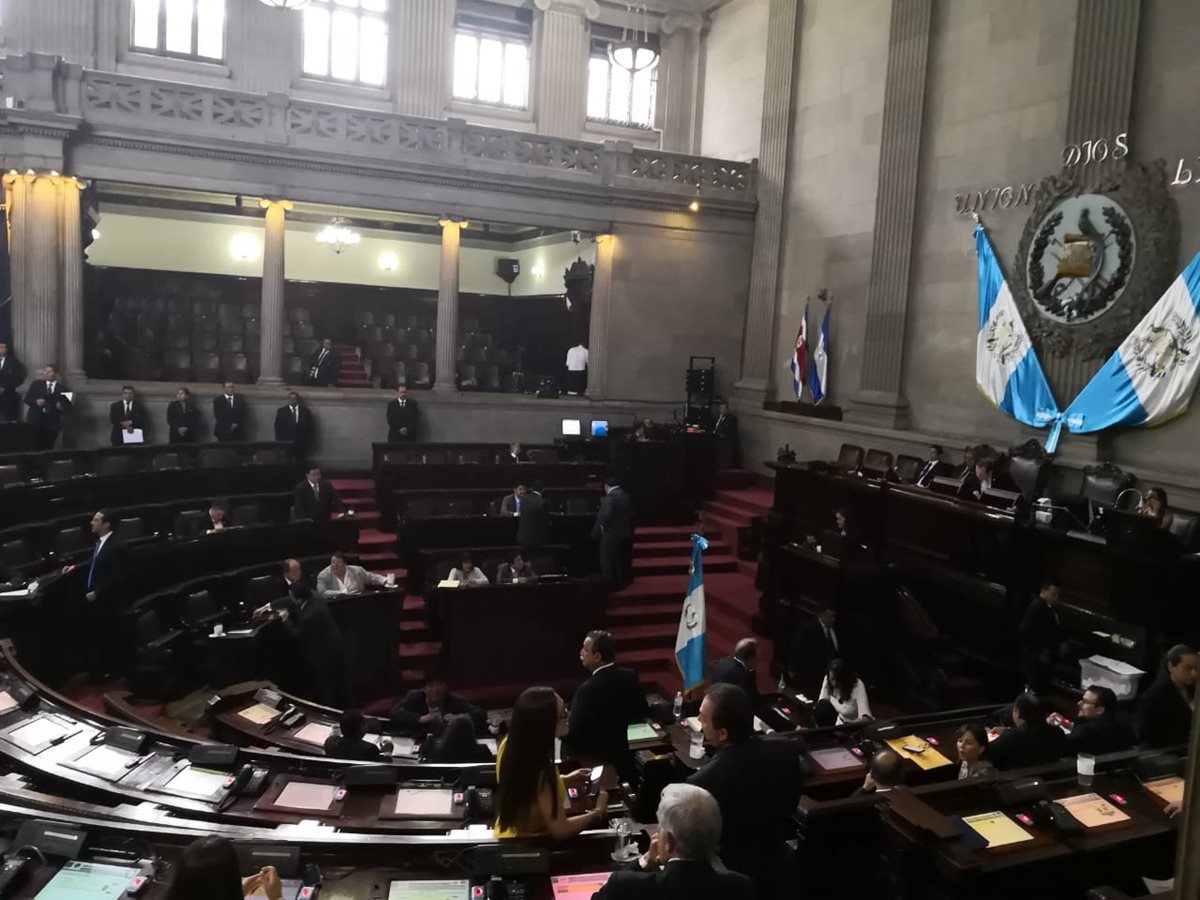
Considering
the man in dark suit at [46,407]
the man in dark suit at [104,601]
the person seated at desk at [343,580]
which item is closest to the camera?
the man in dark suit at [104,601]

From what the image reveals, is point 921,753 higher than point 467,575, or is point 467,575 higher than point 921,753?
point 921,753

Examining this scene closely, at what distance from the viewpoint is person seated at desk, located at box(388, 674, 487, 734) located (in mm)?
5941

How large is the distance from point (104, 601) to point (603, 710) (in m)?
5.39

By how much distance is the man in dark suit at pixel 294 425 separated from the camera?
13.8m

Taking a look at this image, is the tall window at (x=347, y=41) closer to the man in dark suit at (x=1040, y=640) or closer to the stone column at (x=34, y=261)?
the stone column at (x=34, y=261)

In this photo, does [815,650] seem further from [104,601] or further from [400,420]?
[400,420]

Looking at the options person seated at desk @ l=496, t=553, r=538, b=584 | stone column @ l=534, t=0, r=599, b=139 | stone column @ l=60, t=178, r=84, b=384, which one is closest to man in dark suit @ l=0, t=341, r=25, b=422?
stone column @ l=60, t=178, r=84, b=384

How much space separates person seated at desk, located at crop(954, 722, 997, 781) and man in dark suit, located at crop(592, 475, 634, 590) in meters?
5.94

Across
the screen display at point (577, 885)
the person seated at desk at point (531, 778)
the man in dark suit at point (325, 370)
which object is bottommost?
the screen display at point (577, 885)

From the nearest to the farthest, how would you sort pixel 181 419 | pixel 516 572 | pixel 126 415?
1. pixel 516 572
2. pixel 126 415
3. pixel 181 419

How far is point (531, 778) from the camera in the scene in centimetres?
364

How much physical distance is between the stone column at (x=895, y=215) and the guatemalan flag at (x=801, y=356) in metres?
1.49

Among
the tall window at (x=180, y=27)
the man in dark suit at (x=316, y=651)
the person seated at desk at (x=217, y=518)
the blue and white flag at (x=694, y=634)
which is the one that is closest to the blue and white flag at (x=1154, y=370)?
the blue and white flag at (x=694, y=634)

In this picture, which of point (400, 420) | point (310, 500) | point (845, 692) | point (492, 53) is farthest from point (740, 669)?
point (492, 53)
